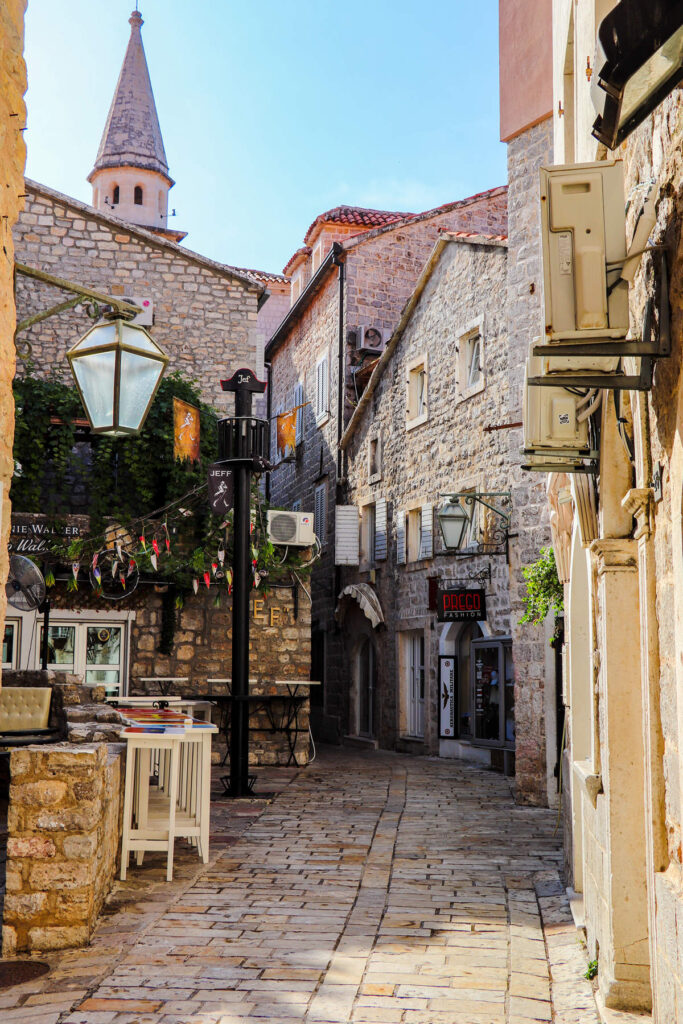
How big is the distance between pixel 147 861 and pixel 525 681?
5206 millimetres

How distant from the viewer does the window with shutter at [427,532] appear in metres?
16.7

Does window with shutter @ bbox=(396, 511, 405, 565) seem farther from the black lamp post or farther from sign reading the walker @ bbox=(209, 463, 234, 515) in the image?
the black lamp post

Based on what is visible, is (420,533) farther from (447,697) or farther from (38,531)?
(38,531)

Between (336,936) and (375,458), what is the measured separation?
581 inches

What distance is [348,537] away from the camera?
20328mm

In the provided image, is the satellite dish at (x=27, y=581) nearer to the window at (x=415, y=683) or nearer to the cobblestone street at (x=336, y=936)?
the cobblestone street at (x=336, y=936)

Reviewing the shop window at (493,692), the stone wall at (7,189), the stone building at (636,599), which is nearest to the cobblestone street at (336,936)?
the stone building at (636,599)

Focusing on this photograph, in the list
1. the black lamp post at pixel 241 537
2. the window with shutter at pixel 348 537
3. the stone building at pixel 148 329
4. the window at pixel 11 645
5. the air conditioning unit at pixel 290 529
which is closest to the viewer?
the black lamp post at pixel 241 537

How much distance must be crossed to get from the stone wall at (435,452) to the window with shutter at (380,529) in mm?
132

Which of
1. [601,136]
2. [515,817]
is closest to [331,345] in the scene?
[515,817]

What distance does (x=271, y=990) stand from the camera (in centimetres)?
449

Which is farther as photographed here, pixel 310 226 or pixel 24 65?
pixel 310 226

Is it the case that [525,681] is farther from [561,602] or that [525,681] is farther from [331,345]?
[331,345]

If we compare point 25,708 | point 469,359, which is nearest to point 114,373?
point 25,708
